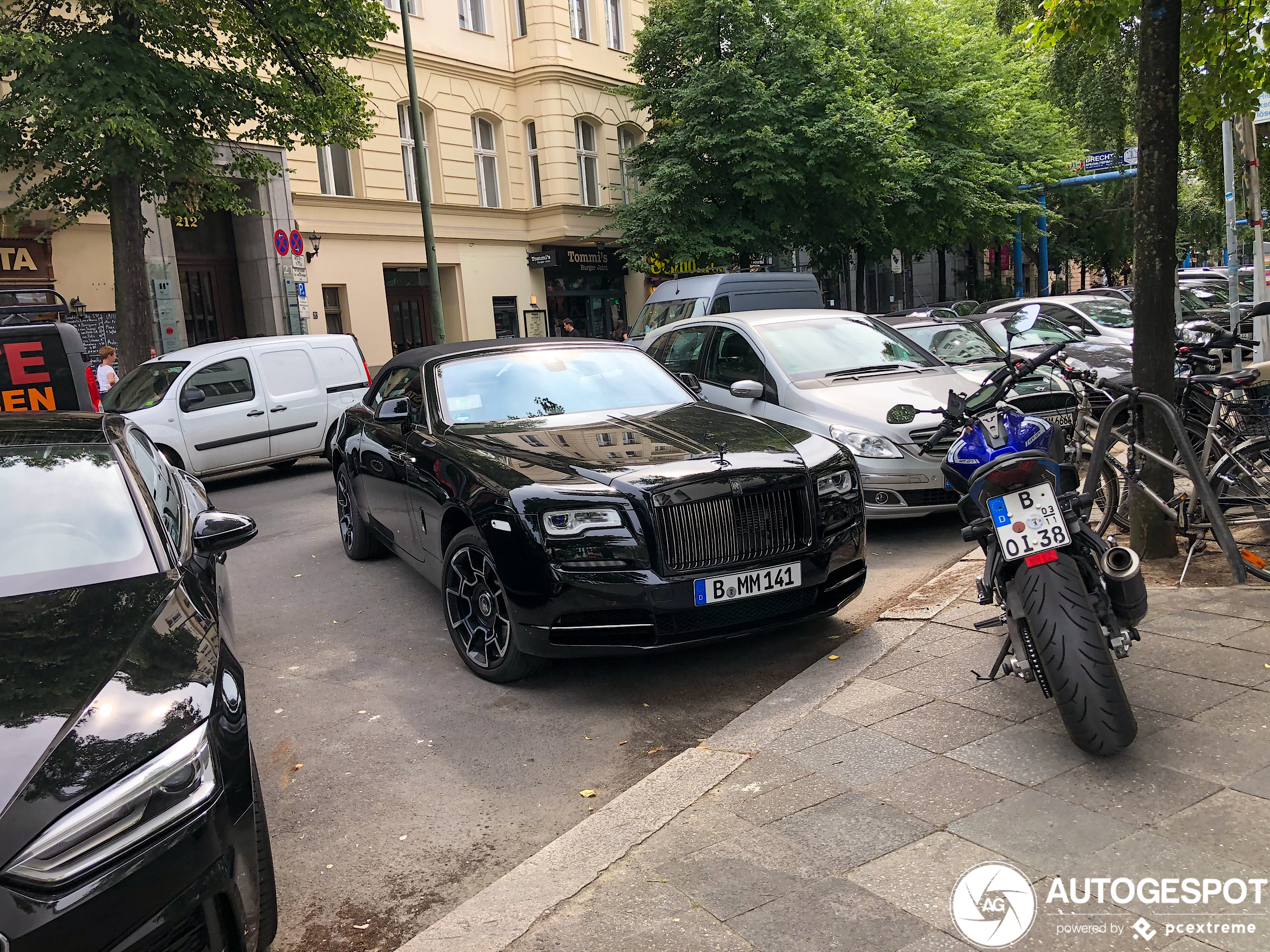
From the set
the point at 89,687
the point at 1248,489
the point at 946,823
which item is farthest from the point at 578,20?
the point at 89,687

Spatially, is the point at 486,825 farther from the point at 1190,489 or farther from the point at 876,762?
the point at 1190,489

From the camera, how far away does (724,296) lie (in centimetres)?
1545

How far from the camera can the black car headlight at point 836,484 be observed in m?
4.92

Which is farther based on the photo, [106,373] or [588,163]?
[588,163]

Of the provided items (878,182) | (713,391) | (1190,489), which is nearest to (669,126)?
(878,182)

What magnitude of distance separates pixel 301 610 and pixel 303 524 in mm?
3293

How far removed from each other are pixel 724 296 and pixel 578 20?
1671 cm

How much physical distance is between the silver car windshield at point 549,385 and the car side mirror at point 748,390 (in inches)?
43.0

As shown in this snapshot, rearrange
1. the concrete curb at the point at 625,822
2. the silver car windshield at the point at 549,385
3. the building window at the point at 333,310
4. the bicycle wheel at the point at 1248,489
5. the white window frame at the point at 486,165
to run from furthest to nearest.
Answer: the white window frame at the point at 486,165, the building window at the point at 333,310, the silver car windshield at the point at 549,385, the bicycle wheel at the point at 1248,489, the concrete curb at the point at 625,822

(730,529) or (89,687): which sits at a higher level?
(89,687)

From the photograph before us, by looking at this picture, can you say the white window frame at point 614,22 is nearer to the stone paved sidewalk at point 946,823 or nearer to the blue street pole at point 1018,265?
the blue street pole at point 1018,265

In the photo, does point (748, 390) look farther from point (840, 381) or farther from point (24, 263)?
point (24, 263)

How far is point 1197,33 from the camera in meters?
6.47

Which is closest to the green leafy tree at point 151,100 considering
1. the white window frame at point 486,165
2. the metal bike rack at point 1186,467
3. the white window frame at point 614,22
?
the white window frame at point 486,165
